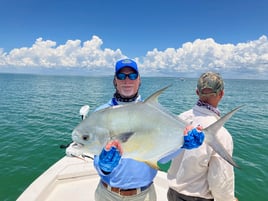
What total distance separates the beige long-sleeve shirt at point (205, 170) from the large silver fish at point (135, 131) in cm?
35

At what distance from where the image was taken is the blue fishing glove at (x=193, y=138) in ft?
6.66

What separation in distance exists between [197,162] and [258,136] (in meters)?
12.6

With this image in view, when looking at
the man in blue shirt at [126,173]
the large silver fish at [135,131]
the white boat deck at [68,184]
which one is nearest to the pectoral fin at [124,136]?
the large silver fish at [135,131]

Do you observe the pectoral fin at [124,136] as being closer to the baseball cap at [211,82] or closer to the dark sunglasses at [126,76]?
the dark sunglasses at [126,76]

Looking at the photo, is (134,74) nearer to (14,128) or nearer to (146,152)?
(146,152)

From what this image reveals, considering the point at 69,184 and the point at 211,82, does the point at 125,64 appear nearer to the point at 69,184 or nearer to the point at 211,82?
the point at 211,82

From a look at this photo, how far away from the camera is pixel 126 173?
251 cm

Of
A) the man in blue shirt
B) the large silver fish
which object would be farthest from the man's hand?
the man in blue shirt

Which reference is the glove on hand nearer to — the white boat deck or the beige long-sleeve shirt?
the beige long-sleeve shirt

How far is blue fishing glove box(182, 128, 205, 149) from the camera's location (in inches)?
79.9

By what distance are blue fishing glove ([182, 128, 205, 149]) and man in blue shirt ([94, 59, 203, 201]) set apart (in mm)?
731

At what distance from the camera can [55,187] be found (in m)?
4.62

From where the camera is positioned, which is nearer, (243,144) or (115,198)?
(115,198)

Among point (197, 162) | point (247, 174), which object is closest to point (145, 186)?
point (197, 162)
